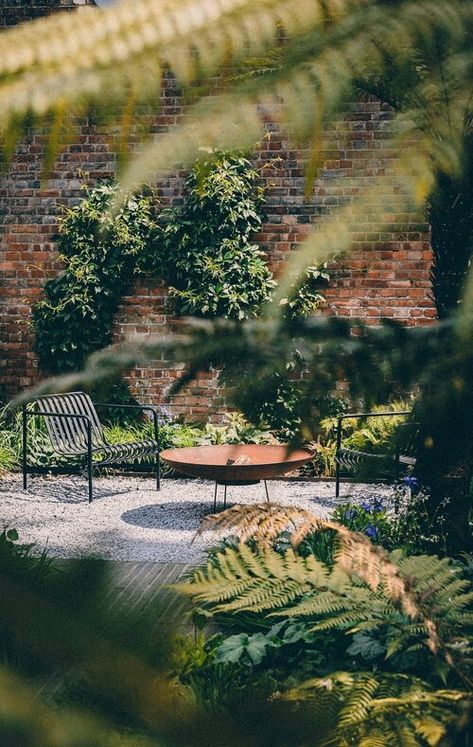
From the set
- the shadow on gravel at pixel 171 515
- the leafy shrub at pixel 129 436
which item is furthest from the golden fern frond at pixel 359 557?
the leafy shrub at pixel 129 436

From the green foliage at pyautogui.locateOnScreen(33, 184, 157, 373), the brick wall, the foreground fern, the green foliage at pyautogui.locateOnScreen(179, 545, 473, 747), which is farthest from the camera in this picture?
the green foliage at pyautogui.locateOnScreen(33, 184, 157, 373)

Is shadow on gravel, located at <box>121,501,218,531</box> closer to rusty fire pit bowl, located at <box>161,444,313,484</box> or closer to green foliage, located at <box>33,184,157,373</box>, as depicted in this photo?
rusty fire pit bowl, located at <box>161,444,313,484</box>

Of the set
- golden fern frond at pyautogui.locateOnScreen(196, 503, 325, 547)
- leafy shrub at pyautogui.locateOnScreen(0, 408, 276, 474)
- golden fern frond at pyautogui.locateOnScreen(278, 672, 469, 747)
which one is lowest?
leafy shrub at pyautogui.locateOnScreen(0, 408, 276, 474)


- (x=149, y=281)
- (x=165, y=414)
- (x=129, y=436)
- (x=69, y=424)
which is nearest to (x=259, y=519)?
(x=69, y=424)

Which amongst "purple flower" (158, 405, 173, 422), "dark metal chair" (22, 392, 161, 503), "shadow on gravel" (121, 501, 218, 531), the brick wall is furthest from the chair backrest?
"shadow on gravel" (121, 501, 218, 531)

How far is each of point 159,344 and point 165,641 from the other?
267 millimetres

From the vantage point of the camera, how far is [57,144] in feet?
1.09

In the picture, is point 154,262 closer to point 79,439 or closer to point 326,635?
point 79,439

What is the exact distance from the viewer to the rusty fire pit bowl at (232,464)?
5859 millimetres

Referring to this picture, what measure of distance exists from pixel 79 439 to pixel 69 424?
199mm

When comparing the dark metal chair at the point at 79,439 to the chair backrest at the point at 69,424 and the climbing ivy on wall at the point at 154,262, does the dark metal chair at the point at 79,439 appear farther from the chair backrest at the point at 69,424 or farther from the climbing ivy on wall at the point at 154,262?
the climbing ivy on wall at the point at 154,262

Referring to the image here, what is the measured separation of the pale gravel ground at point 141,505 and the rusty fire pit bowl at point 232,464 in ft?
1.30

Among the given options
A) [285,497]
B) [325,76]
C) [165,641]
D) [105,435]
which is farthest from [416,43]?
[105,435]

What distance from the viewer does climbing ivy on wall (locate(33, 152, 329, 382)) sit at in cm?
810
